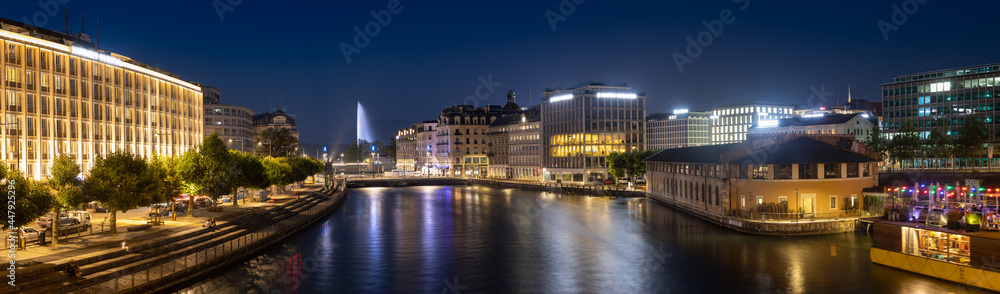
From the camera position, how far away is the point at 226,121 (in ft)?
570

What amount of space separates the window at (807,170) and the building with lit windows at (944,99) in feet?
257

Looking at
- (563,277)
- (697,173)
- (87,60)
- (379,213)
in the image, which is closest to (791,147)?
(697,173)

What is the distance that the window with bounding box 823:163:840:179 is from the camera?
199 feet

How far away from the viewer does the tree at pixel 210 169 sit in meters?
61.0

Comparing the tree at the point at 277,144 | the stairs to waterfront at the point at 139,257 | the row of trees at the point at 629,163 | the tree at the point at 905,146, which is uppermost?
the tree at the point at 277,144

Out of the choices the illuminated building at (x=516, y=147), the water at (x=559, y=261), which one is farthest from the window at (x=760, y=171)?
the illuminated building at (x=516, y=147)

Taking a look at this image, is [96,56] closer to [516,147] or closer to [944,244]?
[944,244]

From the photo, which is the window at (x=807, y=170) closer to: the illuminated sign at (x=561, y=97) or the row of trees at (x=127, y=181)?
the row of trees at (x=127, y=181)

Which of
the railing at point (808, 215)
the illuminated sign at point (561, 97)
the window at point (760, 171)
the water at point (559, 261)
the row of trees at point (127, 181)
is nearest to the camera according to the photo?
the row of trees at point (127, 181)

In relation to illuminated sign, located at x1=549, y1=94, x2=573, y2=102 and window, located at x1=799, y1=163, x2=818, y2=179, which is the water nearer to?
window, located at x1=799, y1=163, x2=818, y2=179

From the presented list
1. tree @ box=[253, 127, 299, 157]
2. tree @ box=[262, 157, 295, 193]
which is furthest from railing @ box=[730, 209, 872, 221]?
tree @ box=[253, 127, 299, 157]

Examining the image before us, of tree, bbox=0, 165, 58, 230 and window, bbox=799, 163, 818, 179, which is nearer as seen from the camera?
tree, bbox=0, 165, 58, 230

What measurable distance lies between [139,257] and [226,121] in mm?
146675

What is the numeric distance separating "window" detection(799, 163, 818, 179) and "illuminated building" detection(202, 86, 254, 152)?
147317 millimetres
